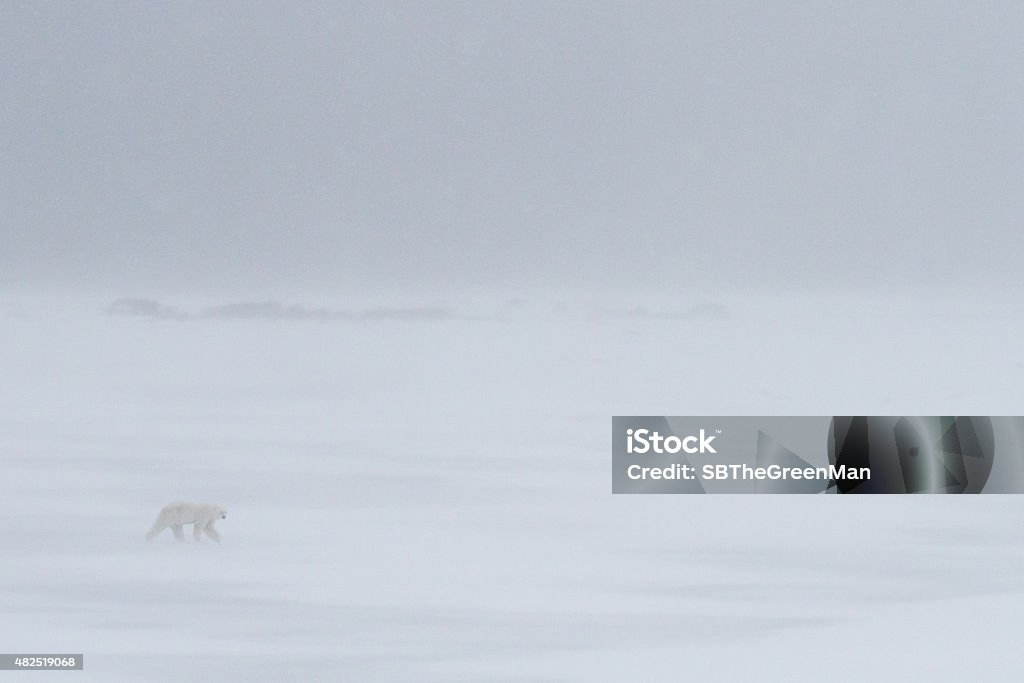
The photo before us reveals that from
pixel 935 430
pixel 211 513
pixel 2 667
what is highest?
pixel 935 430

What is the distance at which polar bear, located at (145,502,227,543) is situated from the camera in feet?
22.9

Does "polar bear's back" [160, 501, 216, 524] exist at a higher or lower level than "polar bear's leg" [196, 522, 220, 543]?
higher

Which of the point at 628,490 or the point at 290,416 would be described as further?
the point at 290,416

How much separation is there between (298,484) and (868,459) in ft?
12.4

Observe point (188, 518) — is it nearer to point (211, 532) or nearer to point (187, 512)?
point (187, 512)

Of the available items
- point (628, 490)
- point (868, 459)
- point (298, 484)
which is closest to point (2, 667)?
point (298, 484)

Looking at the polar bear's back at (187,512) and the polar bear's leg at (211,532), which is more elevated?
the polar bear's back at (187,512)

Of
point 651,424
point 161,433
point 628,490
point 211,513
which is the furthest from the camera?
point 161,433

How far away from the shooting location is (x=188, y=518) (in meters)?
7.00

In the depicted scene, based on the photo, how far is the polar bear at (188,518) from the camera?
6973mm

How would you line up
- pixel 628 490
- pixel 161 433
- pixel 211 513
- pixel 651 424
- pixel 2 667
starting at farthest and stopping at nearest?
pixel 161 433 < pixel 651 424 < pixel 628 490 < pixel 211 513 < pixel 2 667

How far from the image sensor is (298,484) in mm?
8195

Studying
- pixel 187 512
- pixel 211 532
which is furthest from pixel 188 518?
pixel 211 532

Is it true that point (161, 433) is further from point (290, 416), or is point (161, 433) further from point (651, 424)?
point (651, 424)
